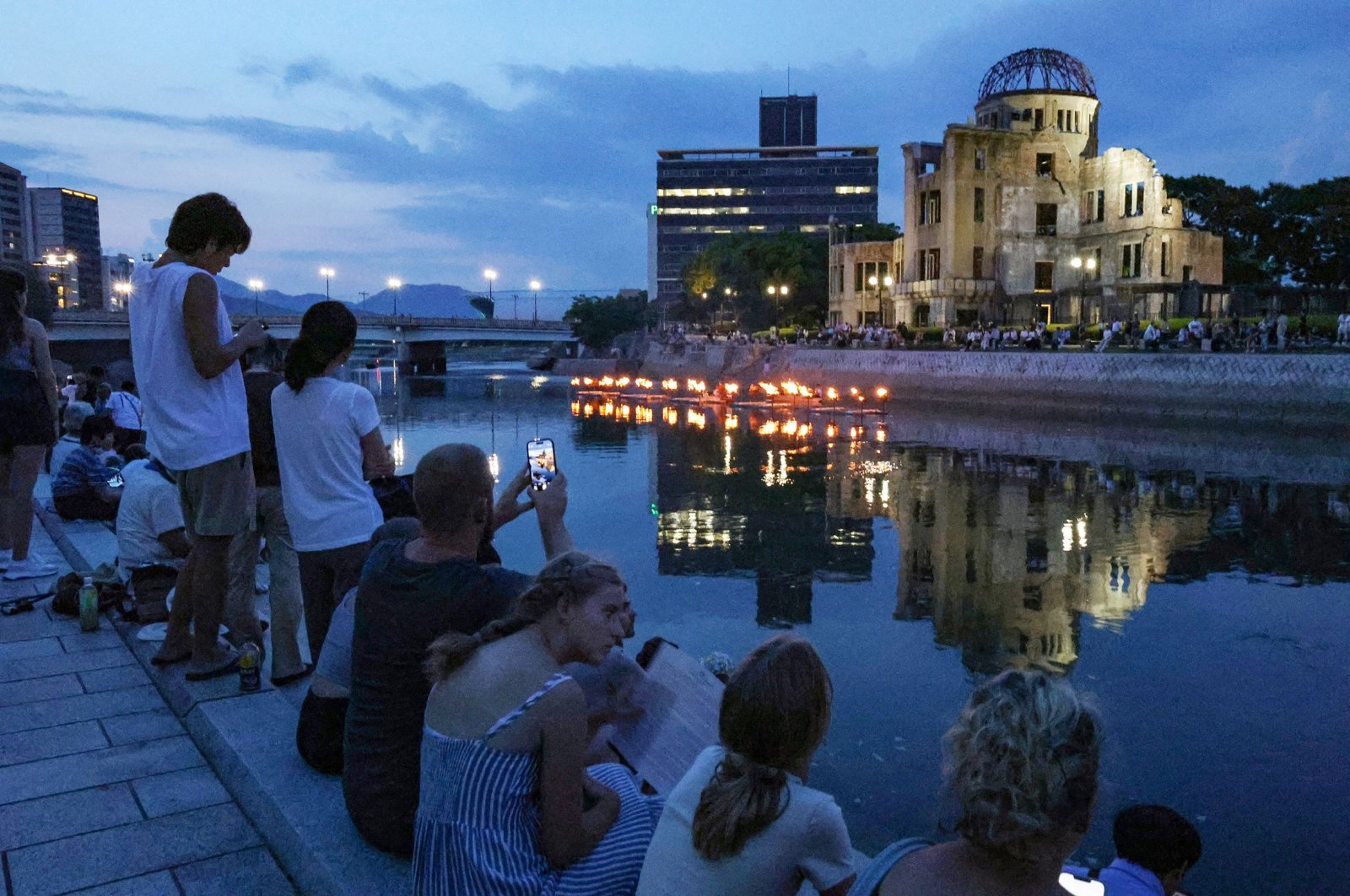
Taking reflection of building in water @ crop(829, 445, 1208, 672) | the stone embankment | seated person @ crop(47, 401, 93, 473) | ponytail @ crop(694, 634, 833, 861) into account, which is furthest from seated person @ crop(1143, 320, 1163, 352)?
ponytail @ crop(694, 634, 833, 861)

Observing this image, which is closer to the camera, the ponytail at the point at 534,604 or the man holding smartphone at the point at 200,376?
the ponytail at the point at 534,604

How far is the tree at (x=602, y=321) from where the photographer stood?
332 feet

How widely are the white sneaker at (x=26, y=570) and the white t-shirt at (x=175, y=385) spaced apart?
11.7 ft

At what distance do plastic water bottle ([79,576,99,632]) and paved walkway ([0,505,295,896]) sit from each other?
406mm

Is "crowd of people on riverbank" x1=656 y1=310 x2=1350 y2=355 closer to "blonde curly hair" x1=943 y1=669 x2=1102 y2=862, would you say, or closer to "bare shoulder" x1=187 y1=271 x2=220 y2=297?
"bare shoulder" x1=187 y1=271 x2=220 y2=297

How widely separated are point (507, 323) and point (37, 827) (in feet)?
285

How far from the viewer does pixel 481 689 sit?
2754 millimetres

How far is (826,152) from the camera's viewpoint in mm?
145250

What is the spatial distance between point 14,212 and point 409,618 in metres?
203

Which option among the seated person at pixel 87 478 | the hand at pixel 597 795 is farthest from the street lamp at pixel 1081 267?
the hand at pixel 597 795

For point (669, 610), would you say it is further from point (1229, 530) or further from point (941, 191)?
point (941, 191)

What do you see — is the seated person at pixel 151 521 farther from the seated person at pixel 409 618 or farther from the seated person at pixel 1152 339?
the seated person at pixel 1152 339

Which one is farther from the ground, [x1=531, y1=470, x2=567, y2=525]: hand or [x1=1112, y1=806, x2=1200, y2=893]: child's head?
[x1=531, y1=470, x2=567, y2=525]: hand

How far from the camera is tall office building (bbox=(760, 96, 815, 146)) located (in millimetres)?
163500
